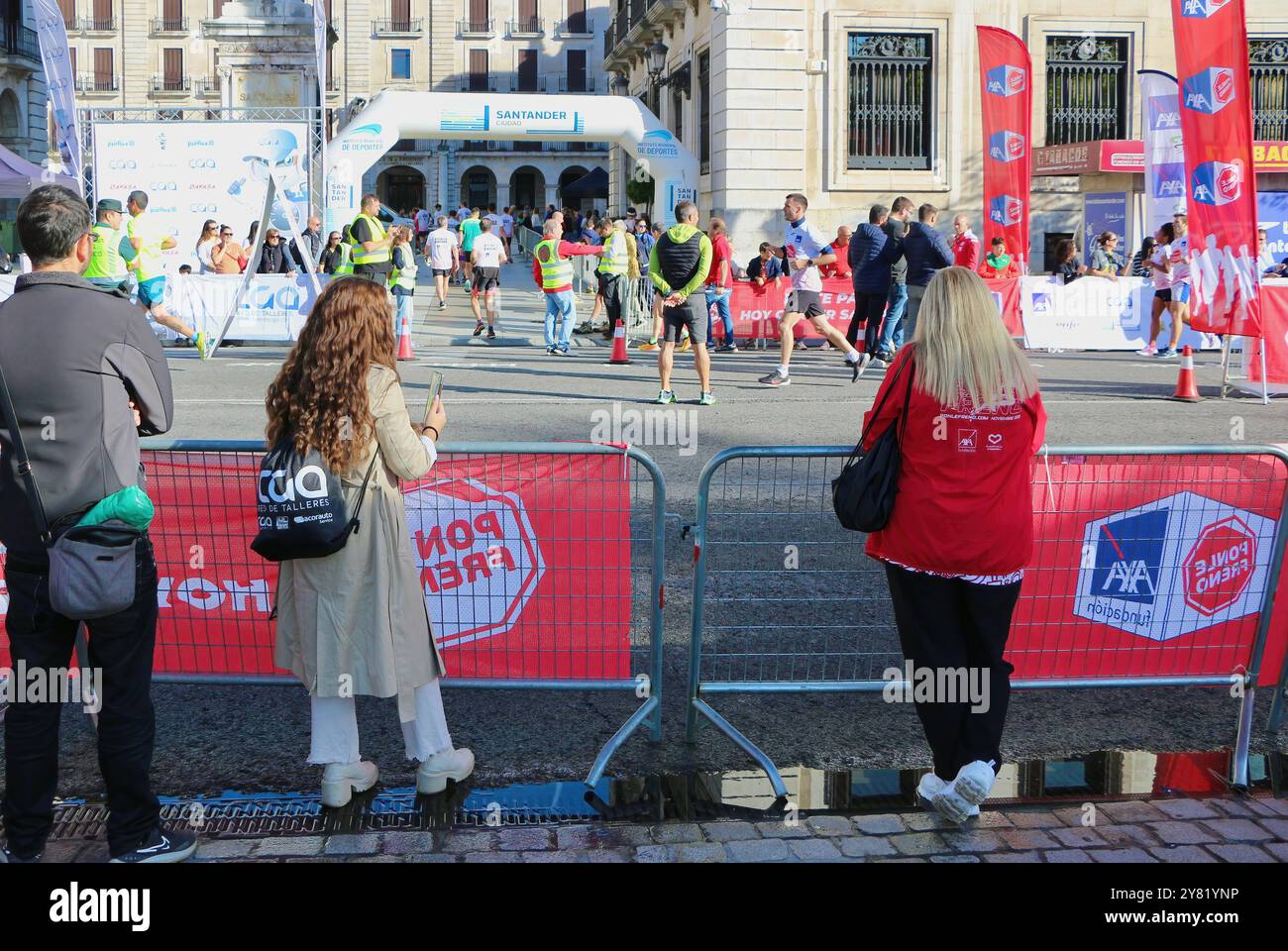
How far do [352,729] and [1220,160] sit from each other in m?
11.1

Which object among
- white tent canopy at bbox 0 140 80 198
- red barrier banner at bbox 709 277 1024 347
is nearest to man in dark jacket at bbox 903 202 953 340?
red barrier banner at bbox 709 277 1024 347

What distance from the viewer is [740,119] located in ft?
87.8

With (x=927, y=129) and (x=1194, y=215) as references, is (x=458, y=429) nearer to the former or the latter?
(x=1194, y=215)

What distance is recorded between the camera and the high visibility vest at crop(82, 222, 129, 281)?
14836 mm

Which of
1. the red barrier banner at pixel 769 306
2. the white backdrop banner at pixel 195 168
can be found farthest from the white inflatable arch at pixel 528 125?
the red barrier banner at pixel 769 306

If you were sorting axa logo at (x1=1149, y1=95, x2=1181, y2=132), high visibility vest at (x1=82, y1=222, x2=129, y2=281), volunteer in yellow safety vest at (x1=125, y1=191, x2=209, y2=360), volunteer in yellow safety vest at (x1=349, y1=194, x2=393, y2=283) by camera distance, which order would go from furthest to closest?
1. axa logo at (x1=1149, y1=95, x2=1181, y2=132)
2. volunteer in yellow safety vest at (x1=349, y1=194, x2=393, y2=283)
3. volunteer in yellow safety vest at (x1=125, y1=191, x2=209, y2=360)
4. high visibility vest at (x1=82, y1=222, x2=129, y2=281)

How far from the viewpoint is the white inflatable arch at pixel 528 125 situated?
2650 cm

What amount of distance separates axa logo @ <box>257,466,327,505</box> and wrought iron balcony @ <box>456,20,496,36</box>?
261ft

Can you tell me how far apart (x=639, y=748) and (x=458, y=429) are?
21.3 feet

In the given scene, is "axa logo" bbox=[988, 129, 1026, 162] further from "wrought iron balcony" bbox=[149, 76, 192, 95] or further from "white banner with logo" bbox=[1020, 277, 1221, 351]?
"wrought iron balcony" bbox=[149, 76, 192, 95]

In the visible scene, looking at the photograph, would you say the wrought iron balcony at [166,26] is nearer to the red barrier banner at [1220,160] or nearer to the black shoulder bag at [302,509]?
the red barrier banner at [1220,160]

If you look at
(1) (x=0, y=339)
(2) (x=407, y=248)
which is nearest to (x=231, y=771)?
(1) (x=0, y=339)

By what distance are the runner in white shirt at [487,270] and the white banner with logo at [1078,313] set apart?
7566 mm

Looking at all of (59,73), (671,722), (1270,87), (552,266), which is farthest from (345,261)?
(1270,87)
